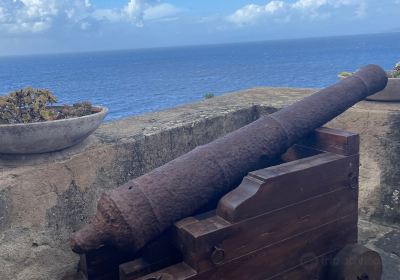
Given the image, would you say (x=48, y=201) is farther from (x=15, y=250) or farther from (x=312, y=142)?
(x=312, y=142)

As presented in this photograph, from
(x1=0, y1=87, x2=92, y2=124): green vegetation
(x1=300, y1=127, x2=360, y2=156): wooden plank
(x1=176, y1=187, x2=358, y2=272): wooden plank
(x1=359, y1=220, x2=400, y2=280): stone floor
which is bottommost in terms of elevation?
(x1=359, y1=220, x2=400, y2=280): stone floor

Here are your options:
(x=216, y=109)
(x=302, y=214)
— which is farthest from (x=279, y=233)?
(x=216, y=109)

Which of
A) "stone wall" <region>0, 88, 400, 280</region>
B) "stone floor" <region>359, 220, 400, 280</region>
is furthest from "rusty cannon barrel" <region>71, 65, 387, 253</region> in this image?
"stone floor" <region>359, 220, 400, 280</region>

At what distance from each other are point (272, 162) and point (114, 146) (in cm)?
113

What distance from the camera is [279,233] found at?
2.60 meters

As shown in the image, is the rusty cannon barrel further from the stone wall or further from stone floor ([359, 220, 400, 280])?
stone floor ([359, 220, 400, 280])

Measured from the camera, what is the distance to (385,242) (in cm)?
373

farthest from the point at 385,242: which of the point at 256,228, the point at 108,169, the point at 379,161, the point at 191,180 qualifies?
the point at 108,169

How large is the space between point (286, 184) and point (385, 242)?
1643mm

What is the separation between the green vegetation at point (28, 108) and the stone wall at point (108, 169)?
241mm

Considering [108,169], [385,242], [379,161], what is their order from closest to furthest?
1. [108,169]
2. [385,242]
3. [379,161]

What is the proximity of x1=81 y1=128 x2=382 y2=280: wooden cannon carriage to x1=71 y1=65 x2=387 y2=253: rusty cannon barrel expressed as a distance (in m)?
0.11

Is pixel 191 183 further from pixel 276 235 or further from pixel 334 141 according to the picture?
pixel 334 141

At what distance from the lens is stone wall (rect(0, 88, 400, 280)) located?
2787 mm
